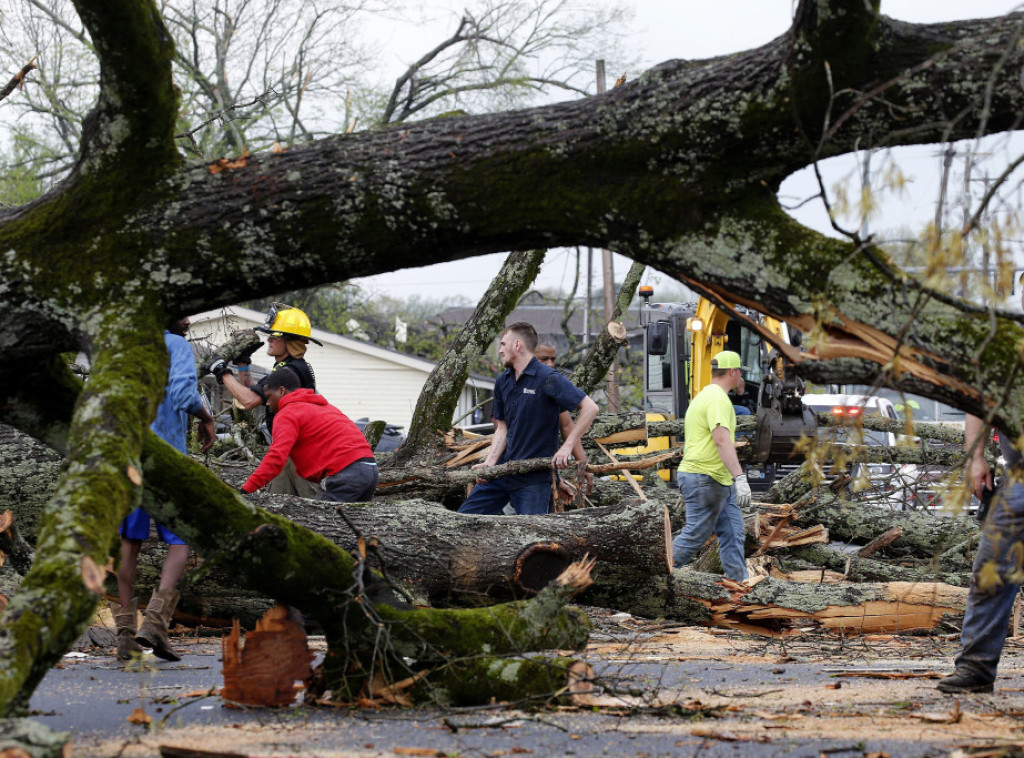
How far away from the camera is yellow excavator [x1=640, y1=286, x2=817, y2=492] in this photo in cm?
1155

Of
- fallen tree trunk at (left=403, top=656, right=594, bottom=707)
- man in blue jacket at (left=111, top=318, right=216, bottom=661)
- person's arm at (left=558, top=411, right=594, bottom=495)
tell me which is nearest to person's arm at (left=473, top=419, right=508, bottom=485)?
person's arm at (left=558, top=411, right=594, bottom=495)

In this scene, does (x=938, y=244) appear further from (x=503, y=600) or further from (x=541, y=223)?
(x=503, y=600)

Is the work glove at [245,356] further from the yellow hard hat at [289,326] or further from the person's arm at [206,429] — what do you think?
the person's arm at [206,429]

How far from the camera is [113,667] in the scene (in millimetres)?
5840

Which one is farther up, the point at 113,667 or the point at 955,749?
the point at 955,749

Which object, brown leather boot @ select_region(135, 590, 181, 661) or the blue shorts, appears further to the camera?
the blue shorts

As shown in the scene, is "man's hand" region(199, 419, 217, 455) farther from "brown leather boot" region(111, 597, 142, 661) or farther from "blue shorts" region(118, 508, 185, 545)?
→ "brown leather boot" region(111, 597, 142, 661)

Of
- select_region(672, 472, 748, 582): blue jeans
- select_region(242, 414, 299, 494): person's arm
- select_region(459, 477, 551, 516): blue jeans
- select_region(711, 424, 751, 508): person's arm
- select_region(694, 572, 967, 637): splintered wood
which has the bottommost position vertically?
select_region(694, 572, 967, 637): splintered wood

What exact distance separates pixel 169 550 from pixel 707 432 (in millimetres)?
4712

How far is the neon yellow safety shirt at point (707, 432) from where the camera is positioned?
29.9 ft

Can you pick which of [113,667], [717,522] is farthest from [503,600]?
[717,522]

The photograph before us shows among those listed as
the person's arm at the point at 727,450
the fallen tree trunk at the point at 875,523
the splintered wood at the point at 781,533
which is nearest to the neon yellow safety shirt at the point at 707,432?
the person's arm at the point at 727,450

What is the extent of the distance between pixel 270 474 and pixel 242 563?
2323mm

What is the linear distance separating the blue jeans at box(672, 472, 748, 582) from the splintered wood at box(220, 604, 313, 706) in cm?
497
